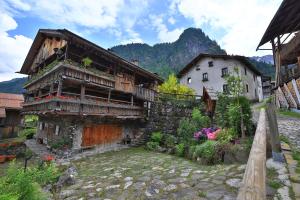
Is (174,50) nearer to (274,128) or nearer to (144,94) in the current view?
(144,94)

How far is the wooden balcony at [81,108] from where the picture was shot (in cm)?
1128

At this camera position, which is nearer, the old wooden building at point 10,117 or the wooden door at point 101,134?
the wooden door at point 101,134

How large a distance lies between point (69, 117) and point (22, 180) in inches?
393

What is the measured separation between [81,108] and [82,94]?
3.30 ft

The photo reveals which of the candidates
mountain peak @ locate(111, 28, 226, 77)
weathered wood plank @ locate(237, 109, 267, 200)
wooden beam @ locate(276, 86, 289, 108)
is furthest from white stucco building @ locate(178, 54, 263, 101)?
mountain peak @ locate(111, 28, 226, 77)

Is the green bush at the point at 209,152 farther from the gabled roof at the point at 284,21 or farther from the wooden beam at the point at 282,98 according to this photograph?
the wooden beam at the point at 282,98

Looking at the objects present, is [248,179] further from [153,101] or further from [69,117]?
[153,101]

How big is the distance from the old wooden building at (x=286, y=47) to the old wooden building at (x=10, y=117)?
97.5 ft

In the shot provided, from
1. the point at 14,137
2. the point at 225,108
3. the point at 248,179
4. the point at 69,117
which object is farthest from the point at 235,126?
the point at 14,137

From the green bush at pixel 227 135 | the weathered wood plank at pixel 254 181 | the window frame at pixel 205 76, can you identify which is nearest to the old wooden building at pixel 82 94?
the green bush at pixel 227 135

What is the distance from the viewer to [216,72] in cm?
3000

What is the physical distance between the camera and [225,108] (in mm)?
9898

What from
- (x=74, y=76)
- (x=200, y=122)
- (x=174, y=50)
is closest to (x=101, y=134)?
(x=74, y=76)

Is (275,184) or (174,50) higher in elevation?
(174,50)
